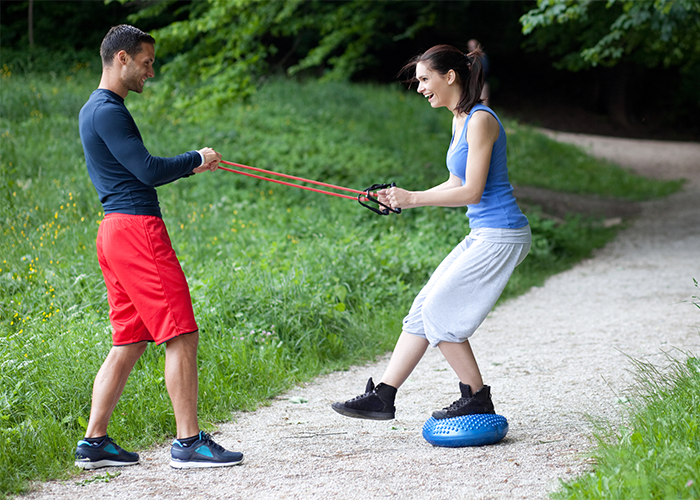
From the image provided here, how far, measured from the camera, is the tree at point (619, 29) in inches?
332

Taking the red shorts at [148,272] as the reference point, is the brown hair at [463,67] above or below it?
above

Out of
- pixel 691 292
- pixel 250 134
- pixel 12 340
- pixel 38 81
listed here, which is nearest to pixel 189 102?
pixel 250 134

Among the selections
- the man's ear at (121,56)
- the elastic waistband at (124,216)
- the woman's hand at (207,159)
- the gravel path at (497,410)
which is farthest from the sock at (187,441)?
the man's ear at (121,56)

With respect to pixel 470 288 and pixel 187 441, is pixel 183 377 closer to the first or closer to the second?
pixel 187 441

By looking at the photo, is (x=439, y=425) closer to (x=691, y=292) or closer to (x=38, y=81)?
(x=691, y=292)

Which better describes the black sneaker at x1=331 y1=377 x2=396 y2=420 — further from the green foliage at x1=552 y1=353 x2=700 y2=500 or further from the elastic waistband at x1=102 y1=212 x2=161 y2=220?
the elastic waistband at x1=102 y1=212 x2=161 y2=220

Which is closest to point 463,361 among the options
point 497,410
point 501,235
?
point 501,235

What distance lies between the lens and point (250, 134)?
11.5m

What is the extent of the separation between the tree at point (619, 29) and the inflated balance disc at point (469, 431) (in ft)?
20.2

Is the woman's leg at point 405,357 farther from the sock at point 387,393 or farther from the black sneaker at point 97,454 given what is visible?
the black sneaker at point 97,454

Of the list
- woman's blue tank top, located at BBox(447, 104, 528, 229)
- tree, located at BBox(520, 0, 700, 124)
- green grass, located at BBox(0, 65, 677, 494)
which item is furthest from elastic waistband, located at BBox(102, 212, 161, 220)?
tree, located at BBox(520, 0, 700, 124)

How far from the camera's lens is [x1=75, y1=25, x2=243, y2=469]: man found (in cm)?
301

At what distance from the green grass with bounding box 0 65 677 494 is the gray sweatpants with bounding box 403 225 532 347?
154 cm

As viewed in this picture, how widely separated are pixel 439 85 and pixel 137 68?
1.42m
